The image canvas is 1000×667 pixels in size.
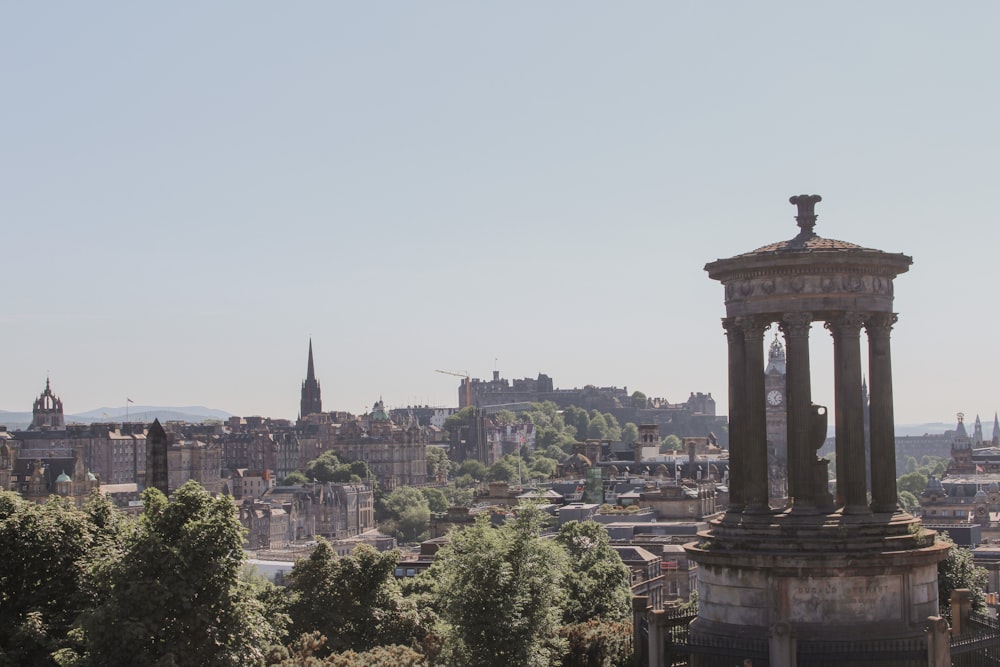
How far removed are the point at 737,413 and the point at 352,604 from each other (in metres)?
28.0

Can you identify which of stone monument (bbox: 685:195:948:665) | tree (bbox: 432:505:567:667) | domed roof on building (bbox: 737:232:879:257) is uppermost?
domed roof on building (bbox: 737:232:879:257)

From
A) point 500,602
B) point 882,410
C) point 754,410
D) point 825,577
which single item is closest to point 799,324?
point 754,410

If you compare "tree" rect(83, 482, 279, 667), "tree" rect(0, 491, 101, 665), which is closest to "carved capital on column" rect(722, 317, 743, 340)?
"tree" rect(83, 482, 279, 667)

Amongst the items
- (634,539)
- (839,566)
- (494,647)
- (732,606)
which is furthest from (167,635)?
(634,539)

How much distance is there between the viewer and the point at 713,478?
7037 inches

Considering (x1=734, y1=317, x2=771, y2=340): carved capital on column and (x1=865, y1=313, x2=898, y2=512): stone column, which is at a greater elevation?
(x1=734, y1=317, x2=771, y2=340): carved capital on column

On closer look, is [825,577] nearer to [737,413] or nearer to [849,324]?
[737,413]

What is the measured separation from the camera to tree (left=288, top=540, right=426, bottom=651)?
6088 centimetres

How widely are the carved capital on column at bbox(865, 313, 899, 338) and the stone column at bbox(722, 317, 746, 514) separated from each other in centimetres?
294

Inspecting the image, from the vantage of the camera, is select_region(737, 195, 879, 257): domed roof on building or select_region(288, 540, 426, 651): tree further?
select_region(288, 540, 426, 651): tree

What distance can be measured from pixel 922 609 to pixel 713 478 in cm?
14386

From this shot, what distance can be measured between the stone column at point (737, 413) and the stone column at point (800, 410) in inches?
43.3

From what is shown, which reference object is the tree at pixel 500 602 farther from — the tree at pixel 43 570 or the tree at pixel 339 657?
the tree at pixel 43 570

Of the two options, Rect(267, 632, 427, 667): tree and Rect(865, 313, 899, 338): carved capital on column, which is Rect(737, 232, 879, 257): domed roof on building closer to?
Rect(865, 313, 899, 338): carved capital on column
